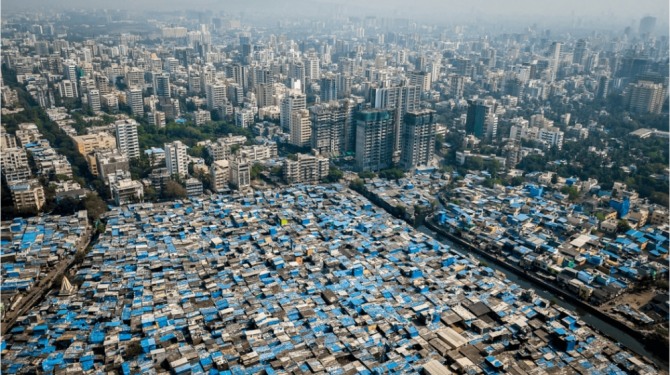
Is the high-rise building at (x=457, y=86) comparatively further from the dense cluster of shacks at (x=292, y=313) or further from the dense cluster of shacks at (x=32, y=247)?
the dense cluster of shacks at (x=32, y=247)

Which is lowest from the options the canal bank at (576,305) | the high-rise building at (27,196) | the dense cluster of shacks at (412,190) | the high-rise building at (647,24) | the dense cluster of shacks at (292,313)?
the canal bank at (576,305)

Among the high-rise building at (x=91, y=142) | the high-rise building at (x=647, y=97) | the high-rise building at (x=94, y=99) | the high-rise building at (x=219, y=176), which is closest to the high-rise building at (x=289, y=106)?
the high-rise building at (x=219, y=176)

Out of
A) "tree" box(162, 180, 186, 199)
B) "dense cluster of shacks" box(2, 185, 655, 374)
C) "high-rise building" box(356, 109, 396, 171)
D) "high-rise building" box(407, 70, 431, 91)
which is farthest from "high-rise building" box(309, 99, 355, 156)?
"high-rise building" box(407, 70, 431, 91)

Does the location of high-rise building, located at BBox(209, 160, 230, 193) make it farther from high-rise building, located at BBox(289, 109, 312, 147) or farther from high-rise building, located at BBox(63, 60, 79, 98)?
high-rise building, located at BBox(63, 60, 79, 98)

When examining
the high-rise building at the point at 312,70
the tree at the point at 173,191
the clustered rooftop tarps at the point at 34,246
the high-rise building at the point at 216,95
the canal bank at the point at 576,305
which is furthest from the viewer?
the high-rise building at the point at 312,70

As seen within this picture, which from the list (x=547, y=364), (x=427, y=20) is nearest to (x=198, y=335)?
(x=547, y=364)

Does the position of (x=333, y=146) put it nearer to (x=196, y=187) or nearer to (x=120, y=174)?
(x=196, y=187)
